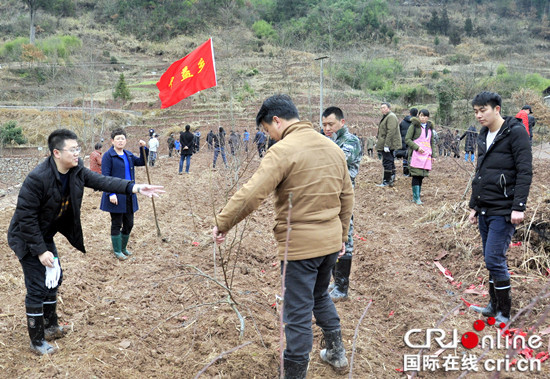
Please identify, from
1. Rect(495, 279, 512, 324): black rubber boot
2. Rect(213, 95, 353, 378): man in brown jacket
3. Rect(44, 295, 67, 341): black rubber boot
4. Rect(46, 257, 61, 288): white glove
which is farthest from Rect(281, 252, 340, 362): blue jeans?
Rect(44, 295, 67, 341): black rubber boot

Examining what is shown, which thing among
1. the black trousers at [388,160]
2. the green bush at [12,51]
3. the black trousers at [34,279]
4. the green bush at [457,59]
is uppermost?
the green bush at [12,51]

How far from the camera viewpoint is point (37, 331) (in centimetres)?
328

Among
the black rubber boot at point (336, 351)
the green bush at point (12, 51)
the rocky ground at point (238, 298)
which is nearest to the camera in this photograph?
the black rubber boot at point (336, 351)

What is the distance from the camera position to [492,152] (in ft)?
11.5

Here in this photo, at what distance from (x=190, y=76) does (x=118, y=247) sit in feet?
10.1

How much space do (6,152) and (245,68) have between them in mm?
29794

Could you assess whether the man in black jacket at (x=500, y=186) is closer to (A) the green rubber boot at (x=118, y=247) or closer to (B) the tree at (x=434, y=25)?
(A) the green rubber boot at (x=118, y=247)

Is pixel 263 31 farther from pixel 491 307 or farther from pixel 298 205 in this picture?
pixel 298 205

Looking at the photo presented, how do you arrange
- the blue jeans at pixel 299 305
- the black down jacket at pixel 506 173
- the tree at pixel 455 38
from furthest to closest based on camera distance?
the tree at pixel 455 38, the black down jacket at pixel 506 173, the blue jeans at pixel 299 305

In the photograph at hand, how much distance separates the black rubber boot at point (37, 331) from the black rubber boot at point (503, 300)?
362cm

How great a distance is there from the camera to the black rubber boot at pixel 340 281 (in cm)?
425

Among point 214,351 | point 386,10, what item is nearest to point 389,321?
point 214,351

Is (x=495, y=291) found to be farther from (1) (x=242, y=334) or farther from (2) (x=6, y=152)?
(2) (x=6, y=152)

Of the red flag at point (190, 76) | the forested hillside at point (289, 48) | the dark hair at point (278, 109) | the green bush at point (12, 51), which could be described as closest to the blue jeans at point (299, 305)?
the dark hair at point (278, 109)
